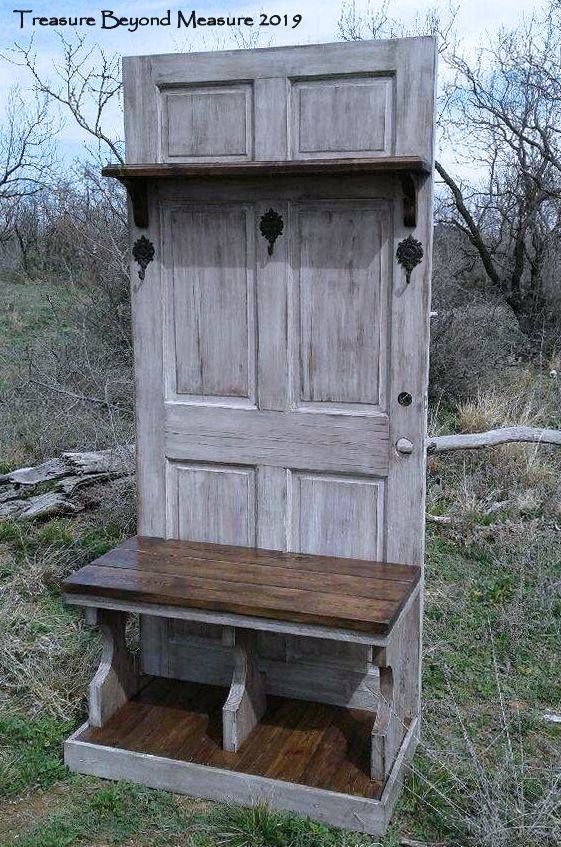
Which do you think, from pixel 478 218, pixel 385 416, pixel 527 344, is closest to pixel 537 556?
pixel 385 416

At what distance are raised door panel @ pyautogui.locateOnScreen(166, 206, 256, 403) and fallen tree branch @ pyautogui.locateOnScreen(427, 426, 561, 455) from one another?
3.15 metres

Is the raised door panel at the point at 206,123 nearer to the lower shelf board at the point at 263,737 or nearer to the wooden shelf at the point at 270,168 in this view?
the wooden shelf at the point at 270,168

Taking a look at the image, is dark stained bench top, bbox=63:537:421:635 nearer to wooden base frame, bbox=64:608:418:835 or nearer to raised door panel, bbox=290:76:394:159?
wooden base frame, bbox=64:608:418:835

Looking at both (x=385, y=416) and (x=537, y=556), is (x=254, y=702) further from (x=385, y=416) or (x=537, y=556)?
(x=537, y=556)

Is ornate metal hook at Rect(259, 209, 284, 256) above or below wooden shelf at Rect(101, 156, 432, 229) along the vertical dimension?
below

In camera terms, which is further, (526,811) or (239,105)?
(239,105)

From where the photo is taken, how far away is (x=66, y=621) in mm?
4523

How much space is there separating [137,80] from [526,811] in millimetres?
3327

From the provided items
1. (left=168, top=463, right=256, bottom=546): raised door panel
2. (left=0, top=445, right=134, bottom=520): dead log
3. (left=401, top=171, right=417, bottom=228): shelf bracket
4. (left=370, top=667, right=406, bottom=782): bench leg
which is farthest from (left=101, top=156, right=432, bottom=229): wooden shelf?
(left=0, top=445, right=134, bottom=520): dead log

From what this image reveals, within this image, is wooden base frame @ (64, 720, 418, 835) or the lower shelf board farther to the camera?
the lower shelf board

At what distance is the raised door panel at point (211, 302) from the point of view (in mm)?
3584

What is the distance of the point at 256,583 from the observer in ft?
11.0

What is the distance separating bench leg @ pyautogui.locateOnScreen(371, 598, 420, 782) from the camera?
3.15 m

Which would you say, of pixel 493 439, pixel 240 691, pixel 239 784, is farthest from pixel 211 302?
pixel 493 439
